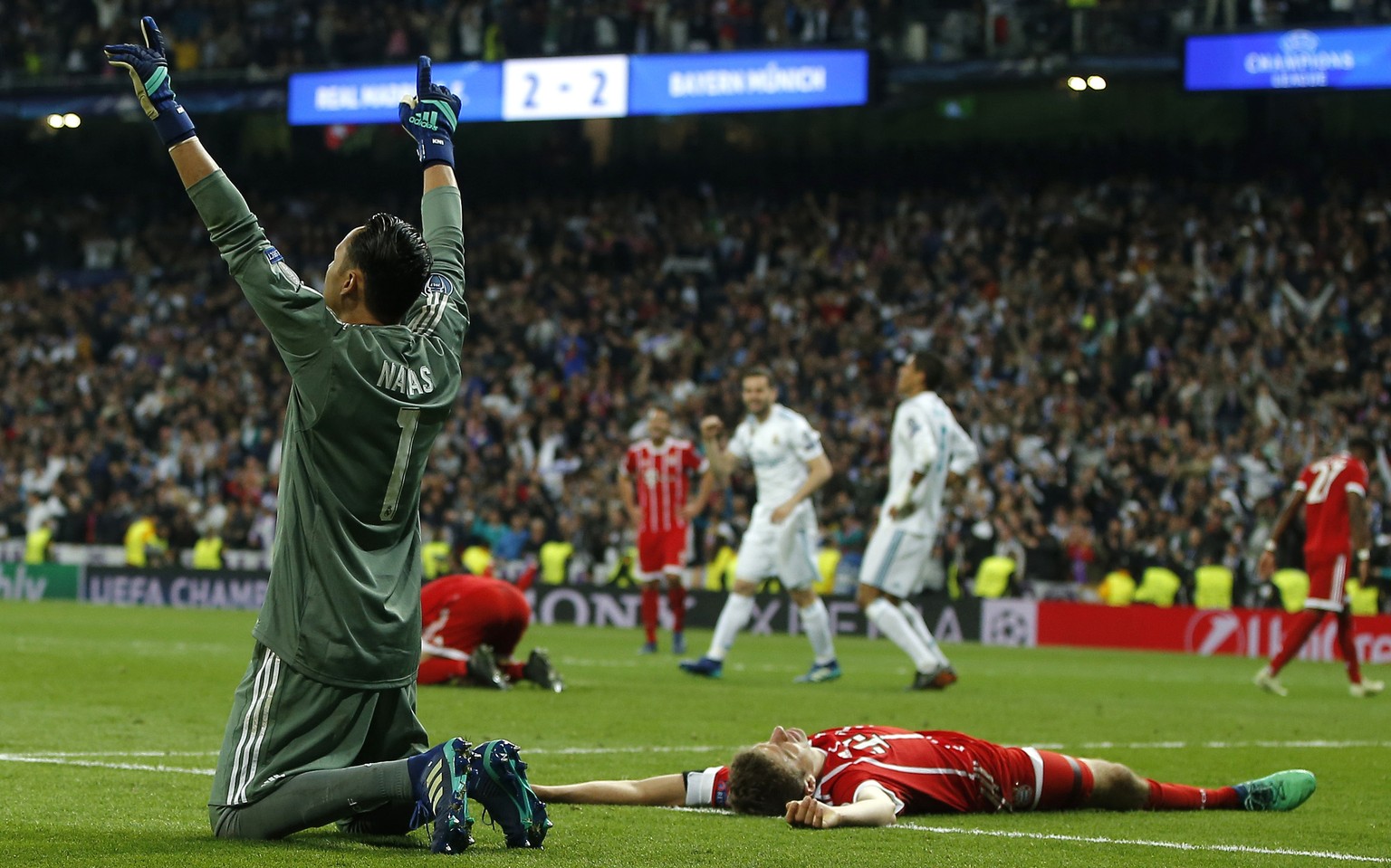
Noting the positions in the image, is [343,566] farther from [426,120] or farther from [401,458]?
[426,120]

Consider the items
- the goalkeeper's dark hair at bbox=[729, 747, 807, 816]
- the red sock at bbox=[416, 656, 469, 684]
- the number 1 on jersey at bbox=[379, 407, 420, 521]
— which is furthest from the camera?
the red sock at bbox=[416, 656, 469, 684]

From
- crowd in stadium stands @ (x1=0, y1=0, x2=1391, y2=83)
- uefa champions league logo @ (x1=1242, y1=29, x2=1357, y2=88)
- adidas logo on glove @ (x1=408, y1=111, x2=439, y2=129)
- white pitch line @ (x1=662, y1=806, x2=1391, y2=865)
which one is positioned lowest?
white pitch line @ (x1=662, y1=806, x2=1391, y2=865)

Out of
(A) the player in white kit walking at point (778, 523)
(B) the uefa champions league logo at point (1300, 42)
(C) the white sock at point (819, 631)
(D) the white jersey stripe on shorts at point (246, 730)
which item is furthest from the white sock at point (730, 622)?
(B) the uefa champions league logo at point (1300, 42)

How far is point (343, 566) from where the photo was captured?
16.8ft

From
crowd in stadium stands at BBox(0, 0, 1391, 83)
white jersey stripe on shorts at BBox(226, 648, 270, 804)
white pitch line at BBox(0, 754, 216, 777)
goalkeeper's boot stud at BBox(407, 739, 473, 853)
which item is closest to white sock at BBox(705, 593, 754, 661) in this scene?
white pitch line at BBox(0, 754, 216, 777)

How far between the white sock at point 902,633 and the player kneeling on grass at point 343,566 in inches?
330

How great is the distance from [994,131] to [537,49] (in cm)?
818

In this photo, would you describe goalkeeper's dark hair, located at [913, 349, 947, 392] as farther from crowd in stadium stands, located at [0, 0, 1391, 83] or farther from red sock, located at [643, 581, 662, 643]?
crowd in stadium stands, located at [0, 0, 1391, 83]

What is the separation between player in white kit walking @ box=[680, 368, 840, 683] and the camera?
565 inches

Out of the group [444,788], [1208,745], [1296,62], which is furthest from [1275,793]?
[1296,62]

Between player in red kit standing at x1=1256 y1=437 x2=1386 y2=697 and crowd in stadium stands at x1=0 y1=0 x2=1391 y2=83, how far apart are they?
1182 centimetres

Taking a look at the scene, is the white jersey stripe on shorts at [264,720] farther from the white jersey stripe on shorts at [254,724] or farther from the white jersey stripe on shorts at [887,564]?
the white jersey stripe on shorts at [887,564]

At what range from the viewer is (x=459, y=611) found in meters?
12.2

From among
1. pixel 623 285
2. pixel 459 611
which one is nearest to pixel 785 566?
pixel 459 611
